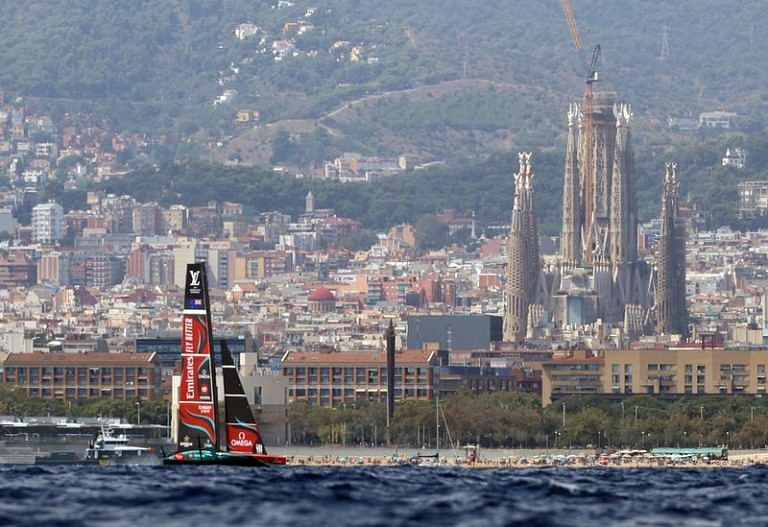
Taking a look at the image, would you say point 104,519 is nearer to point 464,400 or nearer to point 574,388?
point 464,400

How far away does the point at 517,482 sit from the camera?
79500 mm

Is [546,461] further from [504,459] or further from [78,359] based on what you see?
[78,359]

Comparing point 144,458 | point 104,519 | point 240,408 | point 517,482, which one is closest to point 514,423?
point 144,458

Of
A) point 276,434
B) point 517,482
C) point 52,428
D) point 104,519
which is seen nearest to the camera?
point 104,519

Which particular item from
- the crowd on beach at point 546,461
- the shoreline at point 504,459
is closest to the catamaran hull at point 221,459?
the shoreline at point 504,459

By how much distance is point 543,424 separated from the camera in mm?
165500

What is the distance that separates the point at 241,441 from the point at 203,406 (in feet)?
4.86

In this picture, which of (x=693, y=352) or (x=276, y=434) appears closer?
(x=276, y=434)

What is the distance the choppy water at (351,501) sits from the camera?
62.1 metres

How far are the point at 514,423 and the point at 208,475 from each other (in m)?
86.5

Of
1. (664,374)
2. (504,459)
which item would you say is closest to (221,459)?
(504,459)

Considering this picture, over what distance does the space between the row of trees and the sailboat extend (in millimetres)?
66544

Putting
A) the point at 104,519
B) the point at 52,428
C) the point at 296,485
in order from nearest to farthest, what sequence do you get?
the point at 104,519, the point at 296,485, the point at 52,428

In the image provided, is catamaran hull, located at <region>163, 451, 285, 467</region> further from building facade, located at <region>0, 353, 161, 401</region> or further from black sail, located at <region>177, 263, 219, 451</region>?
building facade, located at <region>0, 353, 161, 401</region>
